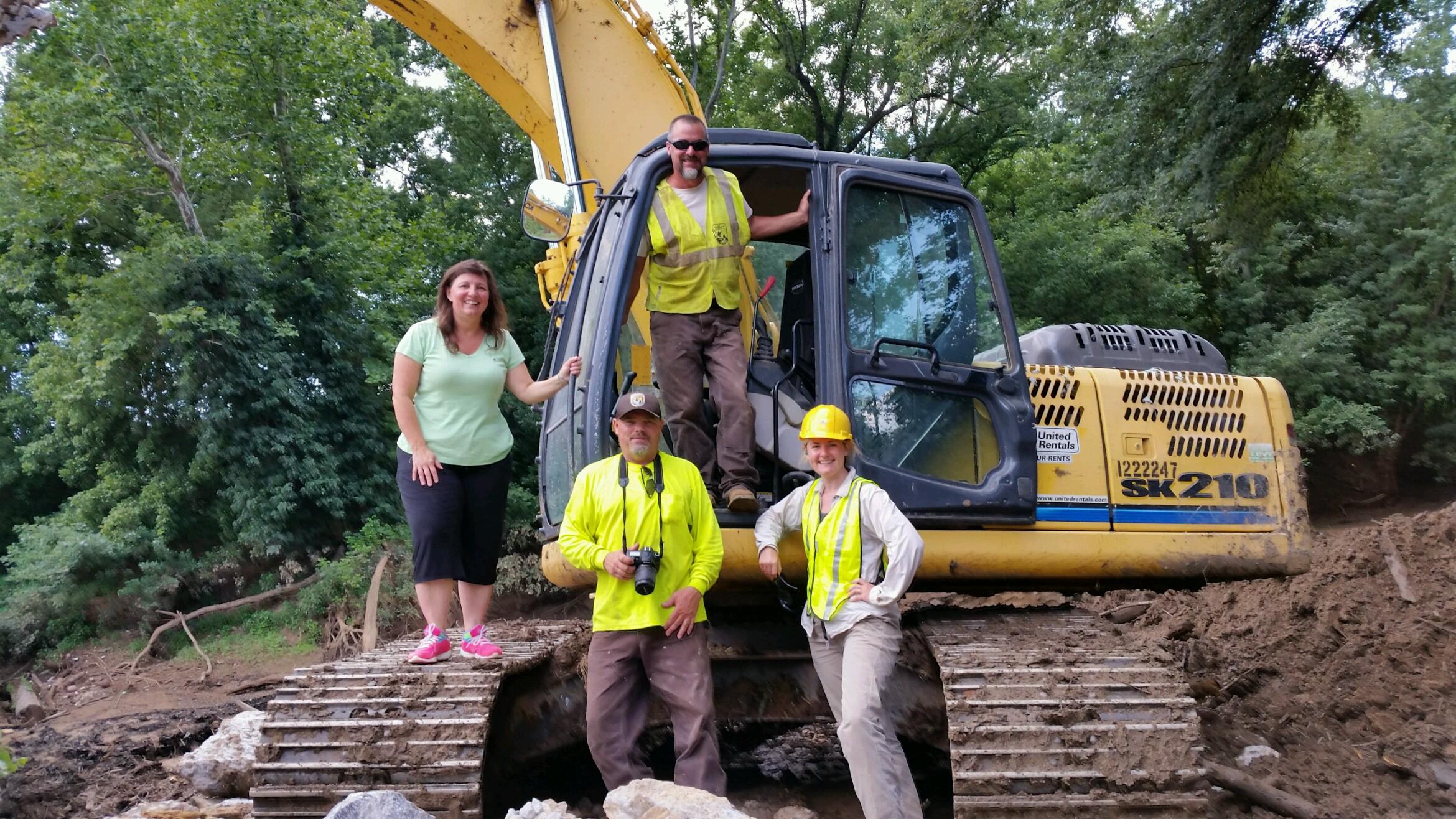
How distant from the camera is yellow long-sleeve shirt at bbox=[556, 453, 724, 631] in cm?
358

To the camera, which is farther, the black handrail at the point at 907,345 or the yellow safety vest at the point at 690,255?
the black handrail at the point at 907,345

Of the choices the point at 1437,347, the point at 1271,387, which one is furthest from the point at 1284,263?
the point at 1271,387

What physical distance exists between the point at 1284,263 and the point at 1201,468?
54.9 feet

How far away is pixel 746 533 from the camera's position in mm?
3959

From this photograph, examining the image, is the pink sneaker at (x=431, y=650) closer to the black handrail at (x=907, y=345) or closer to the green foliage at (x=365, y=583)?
the black handrail at (x=907, y=345)

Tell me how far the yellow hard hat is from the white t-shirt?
2.82 feet

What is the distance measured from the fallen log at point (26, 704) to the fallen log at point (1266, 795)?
31.7 feet

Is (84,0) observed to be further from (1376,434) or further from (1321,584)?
(1376,434)

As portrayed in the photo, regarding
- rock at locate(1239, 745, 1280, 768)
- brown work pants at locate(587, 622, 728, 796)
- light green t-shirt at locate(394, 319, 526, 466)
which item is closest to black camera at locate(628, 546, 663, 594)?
brown work pants at locate(587, 622, 728, 796)

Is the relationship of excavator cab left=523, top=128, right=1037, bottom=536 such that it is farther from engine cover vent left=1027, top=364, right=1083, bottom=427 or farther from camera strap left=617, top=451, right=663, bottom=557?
camera strap left=617, top=451, right=663, bottom=557

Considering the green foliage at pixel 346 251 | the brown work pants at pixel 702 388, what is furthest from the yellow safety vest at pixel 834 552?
the green foliage at pixel 346 251

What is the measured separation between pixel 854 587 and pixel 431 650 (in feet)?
5.24

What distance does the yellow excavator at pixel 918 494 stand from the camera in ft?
11.4

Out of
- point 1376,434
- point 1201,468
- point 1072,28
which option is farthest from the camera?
point 1376,434
